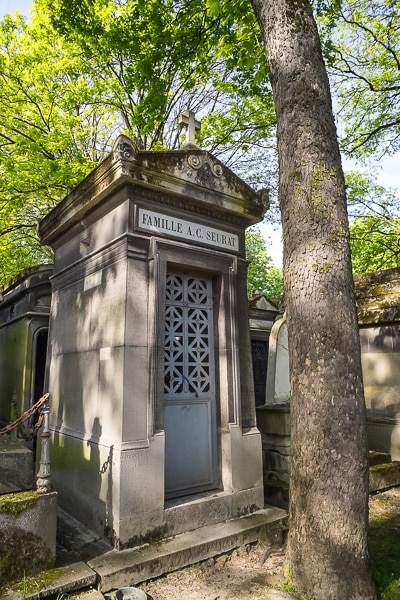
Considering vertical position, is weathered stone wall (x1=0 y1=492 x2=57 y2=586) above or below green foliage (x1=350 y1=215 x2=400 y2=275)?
→ below

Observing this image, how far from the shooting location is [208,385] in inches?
182

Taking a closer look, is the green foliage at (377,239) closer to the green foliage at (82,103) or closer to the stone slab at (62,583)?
the green foliage at (82,103)

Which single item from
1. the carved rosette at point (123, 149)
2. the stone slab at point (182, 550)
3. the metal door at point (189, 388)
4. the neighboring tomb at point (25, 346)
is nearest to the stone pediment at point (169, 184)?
the carved rosette at point (123, 149)

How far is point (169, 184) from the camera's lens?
425 cm

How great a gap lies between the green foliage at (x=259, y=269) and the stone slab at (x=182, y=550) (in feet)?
53.3

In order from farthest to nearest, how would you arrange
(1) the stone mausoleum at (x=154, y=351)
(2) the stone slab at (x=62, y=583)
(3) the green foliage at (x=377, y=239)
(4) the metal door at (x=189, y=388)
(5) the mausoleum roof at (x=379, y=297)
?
(3) the green foliage at (x=377, y=239)
(5) the mausoleum roof at (x=379, y=297)
(4) the metal door at (x=189, y=388)
(1) the stone mausoleum at (x=154, y=351)
(2) the stone slab at (x=62, y=583)

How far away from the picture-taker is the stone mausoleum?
3.71 m

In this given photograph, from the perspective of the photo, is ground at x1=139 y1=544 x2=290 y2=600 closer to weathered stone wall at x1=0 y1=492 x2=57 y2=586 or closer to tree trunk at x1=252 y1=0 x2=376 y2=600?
tree trunk at x1=252 y1=0 x2=376 y2=600

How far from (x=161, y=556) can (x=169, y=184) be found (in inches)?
140

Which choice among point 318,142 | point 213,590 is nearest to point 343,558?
point 213,590

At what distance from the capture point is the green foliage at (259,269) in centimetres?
2156

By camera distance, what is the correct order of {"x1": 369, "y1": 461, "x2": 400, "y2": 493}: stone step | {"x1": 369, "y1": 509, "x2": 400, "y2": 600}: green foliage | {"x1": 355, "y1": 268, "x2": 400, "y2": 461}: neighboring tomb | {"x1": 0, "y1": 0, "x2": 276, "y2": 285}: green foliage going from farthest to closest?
{"x1": 0, "y1": 0, "x2": 276, "y2": 285}: green foliage → {"x1": 355, "y1": 268, "x2": 400, "y2": 461}: neighboring tomb → {"x1": 369, "y1": 461, "x2": 400, "y2": 493}: stone step → {"x1": 369, "y1": 509, "x2": 400, "y2": 600}: green foliage

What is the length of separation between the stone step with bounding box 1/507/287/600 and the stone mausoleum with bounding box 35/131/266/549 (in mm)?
146

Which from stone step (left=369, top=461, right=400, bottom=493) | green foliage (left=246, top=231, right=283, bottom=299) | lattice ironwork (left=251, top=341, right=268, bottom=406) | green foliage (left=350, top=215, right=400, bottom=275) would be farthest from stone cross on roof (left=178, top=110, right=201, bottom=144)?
green foliage (left=246, top=231, right=283, bottom=299)
